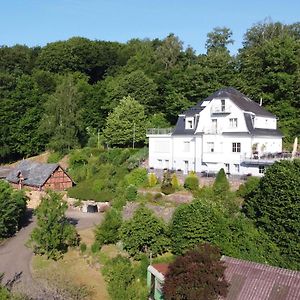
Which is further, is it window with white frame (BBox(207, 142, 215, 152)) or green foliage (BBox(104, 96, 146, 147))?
green foliage (BBox(104, 96, 146, 147))

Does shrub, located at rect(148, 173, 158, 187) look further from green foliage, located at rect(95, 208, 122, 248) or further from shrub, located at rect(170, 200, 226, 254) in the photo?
shrub, located at rect(170, 200, 226, 254)

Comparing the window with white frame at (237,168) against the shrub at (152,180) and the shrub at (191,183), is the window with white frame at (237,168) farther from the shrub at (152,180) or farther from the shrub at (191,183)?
the shrub at (152,180)

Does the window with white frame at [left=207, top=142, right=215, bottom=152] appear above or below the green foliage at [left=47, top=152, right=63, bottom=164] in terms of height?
above

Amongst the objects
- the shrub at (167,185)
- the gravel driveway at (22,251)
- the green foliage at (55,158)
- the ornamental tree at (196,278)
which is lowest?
the gravel driveway at (22,251)

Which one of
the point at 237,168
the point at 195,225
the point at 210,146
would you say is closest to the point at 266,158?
the point at 237,168

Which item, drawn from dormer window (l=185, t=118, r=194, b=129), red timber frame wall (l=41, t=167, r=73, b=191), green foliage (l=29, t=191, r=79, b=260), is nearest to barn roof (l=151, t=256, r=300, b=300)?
green foliage (l=29, t=191, r=79, b=260)

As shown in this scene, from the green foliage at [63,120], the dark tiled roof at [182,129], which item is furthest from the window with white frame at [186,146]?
the green foliage at [63,120]

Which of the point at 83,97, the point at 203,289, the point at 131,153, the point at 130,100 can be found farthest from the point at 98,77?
the point at 203,289
